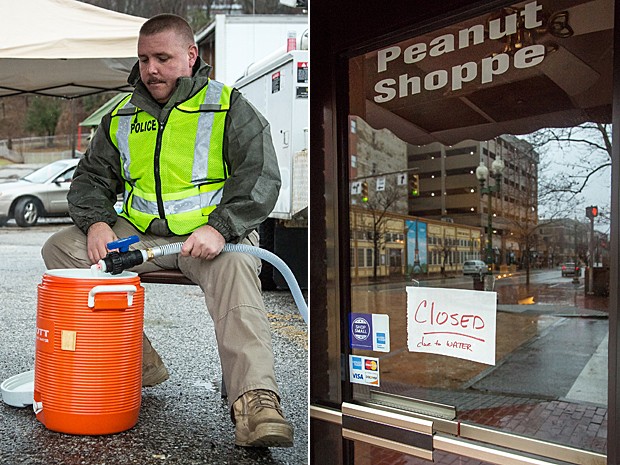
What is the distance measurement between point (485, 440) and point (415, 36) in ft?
2.84

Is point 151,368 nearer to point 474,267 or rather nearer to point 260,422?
point 260,422

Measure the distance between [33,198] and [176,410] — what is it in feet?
44.3

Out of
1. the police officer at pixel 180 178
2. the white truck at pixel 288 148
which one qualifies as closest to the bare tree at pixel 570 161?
the police officer at pixel 180 178

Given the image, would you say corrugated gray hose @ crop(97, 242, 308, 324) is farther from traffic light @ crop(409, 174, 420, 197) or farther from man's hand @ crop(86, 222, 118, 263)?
traffic light @ crop(409, 174, 420, 197)

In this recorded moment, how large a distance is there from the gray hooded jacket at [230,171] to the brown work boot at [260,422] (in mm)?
584

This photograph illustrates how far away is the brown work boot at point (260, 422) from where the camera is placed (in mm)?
2395

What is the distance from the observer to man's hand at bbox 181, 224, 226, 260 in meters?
2.65

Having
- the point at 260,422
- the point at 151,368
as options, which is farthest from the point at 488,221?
the point at 151,368

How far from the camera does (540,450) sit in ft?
4.91

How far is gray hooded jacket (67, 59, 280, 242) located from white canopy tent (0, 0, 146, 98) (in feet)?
3.24

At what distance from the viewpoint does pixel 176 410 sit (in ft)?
10.1

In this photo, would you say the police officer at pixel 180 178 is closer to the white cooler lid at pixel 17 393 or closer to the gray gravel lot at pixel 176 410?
the gray gravel lot at pixel 176 410

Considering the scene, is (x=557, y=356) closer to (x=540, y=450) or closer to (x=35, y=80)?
(x=540, y=450)

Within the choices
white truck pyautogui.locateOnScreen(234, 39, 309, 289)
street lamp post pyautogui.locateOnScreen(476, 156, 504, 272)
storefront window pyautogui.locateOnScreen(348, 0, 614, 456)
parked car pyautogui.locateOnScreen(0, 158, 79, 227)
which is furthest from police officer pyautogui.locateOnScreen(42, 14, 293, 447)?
parked car pyautogui.locateOnScreen(0, 158, 79, 227)
